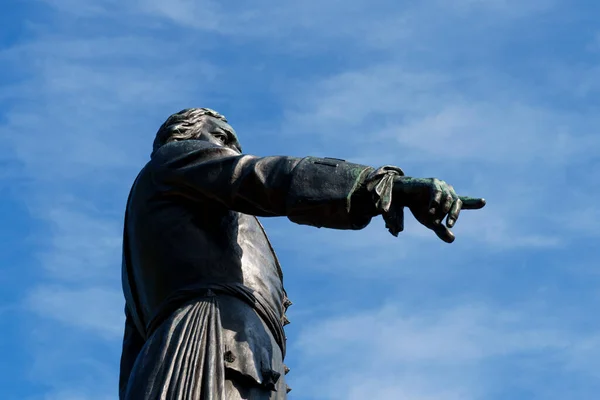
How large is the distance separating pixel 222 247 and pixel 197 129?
1.19 m

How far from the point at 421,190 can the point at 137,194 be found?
77.1 inches

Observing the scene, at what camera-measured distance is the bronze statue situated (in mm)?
8375

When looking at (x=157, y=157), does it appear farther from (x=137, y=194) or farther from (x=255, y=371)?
(x=255, y=371)

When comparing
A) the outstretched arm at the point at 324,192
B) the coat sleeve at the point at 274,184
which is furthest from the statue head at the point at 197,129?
the outstretched arm at the point at 324,192

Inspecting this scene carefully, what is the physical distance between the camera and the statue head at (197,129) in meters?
9.95

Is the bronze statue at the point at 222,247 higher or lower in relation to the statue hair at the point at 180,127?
lower

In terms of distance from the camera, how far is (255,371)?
28.1 feet

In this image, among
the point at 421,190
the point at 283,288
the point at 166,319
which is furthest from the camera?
→ the point at 283,288

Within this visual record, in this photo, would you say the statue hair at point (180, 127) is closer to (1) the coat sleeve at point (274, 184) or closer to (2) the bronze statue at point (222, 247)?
(2) the bronze statue at point (222, 247)

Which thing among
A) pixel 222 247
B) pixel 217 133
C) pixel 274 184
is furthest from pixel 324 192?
pixel 217 133

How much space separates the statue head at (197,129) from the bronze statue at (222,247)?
280 mm

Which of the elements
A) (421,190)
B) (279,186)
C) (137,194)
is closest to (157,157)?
(137,194)

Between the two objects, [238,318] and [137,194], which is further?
[137,194]

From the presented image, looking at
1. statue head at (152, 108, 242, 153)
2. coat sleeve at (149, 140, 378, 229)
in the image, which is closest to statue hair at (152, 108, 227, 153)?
statue head at (152, 108, 242, 153)
